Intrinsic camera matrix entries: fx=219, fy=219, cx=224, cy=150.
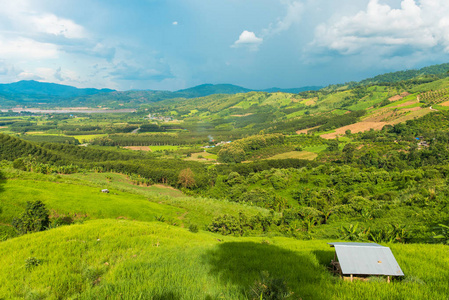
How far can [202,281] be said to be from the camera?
25.8ft

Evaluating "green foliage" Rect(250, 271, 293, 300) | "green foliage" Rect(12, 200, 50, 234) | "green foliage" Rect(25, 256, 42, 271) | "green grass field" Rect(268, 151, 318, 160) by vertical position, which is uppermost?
"green foliage" Rect(250, 271, 293, 300)

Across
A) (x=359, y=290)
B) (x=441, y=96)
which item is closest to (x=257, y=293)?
(x=359, y=290)

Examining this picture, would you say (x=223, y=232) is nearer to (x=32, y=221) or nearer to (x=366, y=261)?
(x=32, y=221)

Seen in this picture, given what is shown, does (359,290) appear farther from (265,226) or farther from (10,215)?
(10,215)

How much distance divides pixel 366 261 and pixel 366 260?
4 cm

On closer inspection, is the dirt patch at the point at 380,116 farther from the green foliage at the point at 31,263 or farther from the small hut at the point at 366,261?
the green foliage at the point at 31,263

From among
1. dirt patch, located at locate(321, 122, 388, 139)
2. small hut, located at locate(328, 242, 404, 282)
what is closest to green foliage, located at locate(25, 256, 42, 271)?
small hut, located at locate(328, 242, 404, 282)

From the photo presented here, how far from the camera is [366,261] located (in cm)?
726

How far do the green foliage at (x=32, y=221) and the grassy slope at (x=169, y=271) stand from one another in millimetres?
6696

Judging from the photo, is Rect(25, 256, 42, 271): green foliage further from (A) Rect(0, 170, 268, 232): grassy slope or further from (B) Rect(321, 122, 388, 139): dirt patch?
(B) Rect(321, 122, 388, 139): dirt patch

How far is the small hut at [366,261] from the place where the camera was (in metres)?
6.95

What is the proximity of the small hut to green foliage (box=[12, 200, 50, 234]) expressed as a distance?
21.8m

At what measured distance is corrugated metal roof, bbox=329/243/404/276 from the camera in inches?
274

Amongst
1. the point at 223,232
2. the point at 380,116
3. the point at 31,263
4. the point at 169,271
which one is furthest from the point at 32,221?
the point at 380,116
